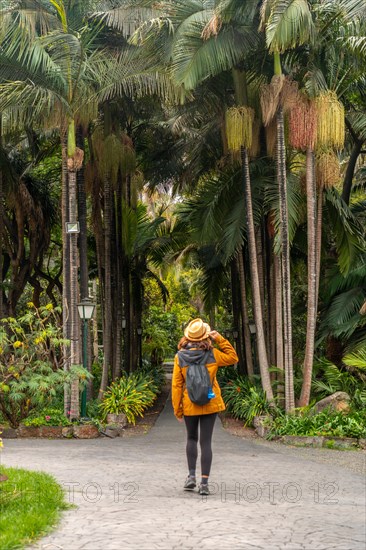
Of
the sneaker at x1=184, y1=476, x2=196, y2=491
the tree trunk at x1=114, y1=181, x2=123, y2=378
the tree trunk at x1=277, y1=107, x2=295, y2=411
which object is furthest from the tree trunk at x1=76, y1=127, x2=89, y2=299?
the sneaker at x1=184, y1=476, x2=196, y2=491

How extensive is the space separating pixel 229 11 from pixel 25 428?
879 cm

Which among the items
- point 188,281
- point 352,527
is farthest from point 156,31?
point 188,281

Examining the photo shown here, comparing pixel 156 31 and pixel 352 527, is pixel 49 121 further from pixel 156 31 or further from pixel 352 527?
pixel 352 527

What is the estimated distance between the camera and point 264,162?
18.6m

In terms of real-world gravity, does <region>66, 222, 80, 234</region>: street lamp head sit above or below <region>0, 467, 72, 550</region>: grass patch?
above

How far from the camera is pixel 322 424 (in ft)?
46.9

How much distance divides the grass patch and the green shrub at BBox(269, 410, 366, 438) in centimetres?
637

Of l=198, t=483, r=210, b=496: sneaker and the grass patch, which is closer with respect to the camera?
the grass patch

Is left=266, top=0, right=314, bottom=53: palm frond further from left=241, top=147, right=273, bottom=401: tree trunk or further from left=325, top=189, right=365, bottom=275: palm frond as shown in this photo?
left=325, top=189, right=365, bottom=275: palm frond

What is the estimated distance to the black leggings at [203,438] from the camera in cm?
791

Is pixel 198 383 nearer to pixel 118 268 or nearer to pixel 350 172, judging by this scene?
pixel 350 172

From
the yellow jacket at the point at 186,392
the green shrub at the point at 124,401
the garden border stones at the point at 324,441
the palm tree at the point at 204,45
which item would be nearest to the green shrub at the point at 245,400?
the palm tree at the point at 204,45

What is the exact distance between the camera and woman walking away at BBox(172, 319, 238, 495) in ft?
25.9

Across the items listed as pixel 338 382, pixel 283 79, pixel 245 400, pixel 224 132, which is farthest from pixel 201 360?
pixel 224 132
